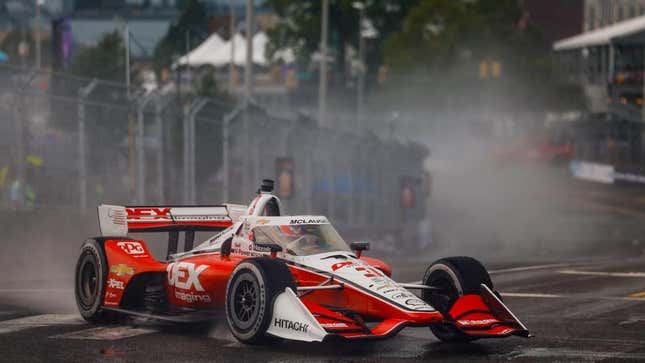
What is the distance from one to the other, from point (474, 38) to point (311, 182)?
5087 cm

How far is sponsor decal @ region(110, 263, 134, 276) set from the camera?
1395 cm

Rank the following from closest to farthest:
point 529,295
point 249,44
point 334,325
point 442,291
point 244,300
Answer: point 334,325 < point 244,300 < point 442,291 < point 529,295 < point 249,44

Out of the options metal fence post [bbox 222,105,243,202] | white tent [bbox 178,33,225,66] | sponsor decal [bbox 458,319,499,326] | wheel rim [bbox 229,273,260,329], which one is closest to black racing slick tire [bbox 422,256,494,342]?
sponsor decal [bbox 458,319,499,326]

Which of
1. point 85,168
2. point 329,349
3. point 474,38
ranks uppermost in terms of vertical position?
point 474,38

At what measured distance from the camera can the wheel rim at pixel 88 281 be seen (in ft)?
47.0

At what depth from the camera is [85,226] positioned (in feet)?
76.4

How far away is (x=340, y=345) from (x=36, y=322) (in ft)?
11.4

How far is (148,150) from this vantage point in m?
25.0

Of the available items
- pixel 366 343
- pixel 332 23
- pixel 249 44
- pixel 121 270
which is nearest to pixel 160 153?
pixel 249 44

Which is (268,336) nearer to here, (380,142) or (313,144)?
(313,144)

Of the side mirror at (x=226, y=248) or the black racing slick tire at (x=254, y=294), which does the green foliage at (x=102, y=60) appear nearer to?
the side mirror at (x=226, y=248)

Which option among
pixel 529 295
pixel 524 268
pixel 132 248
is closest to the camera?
pixel 132 248

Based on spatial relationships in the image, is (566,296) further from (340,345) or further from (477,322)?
(340,345)

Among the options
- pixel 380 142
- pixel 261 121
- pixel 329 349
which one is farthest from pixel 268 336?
pixel 380 142
